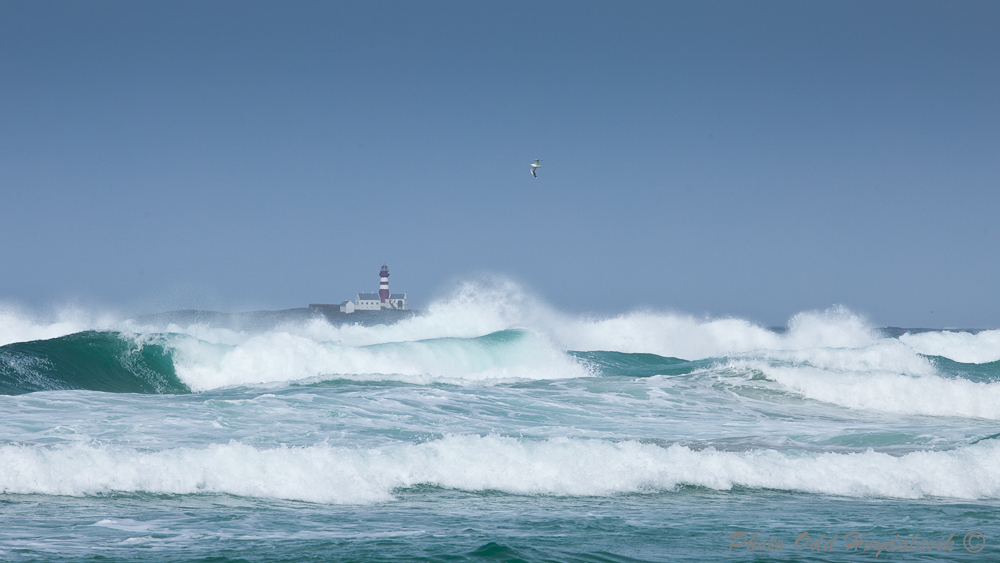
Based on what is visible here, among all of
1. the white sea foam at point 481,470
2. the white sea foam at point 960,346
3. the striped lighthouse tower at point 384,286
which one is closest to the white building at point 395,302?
the striped lighthouse tower at point 384,286

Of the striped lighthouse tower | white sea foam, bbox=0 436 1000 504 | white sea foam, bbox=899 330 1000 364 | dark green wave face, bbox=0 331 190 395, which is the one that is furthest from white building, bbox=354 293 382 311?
white sea foam, bbox=0 436 1000 504

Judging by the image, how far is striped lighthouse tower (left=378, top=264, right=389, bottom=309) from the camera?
9419cm

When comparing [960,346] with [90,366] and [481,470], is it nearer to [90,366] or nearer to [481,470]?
[481,470]

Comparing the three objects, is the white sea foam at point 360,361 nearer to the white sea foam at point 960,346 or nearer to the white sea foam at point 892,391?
the white sea foam at point 892,391

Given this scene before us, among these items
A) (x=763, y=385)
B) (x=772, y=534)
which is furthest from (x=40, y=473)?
(x=763, y=385)

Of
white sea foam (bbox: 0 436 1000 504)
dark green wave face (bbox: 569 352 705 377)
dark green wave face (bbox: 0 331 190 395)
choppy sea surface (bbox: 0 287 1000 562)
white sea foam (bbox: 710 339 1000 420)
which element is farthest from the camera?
dark green wave face (bbox: 569 352 705 377)

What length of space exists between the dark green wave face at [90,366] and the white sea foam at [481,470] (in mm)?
7870

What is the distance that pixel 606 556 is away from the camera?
511cm

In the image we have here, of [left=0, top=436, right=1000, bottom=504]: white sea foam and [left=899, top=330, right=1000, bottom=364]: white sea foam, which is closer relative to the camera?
[left=0, top=436, right=1000, bottom=504]: white sea foam

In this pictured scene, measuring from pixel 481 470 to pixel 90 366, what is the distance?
40.6 feet

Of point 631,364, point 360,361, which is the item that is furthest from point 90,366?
point 631,364

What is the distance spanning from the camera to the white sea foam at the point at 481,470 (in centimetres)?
704

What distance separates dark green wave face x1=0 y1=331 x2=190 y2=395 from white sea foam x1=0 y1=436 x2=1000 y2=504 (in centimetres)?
787

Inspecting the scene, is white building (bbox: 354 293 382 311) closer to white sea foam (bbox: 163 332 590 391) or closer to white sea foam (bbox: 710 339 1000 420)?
white sea foam (bbox: 163 332 590 391)
